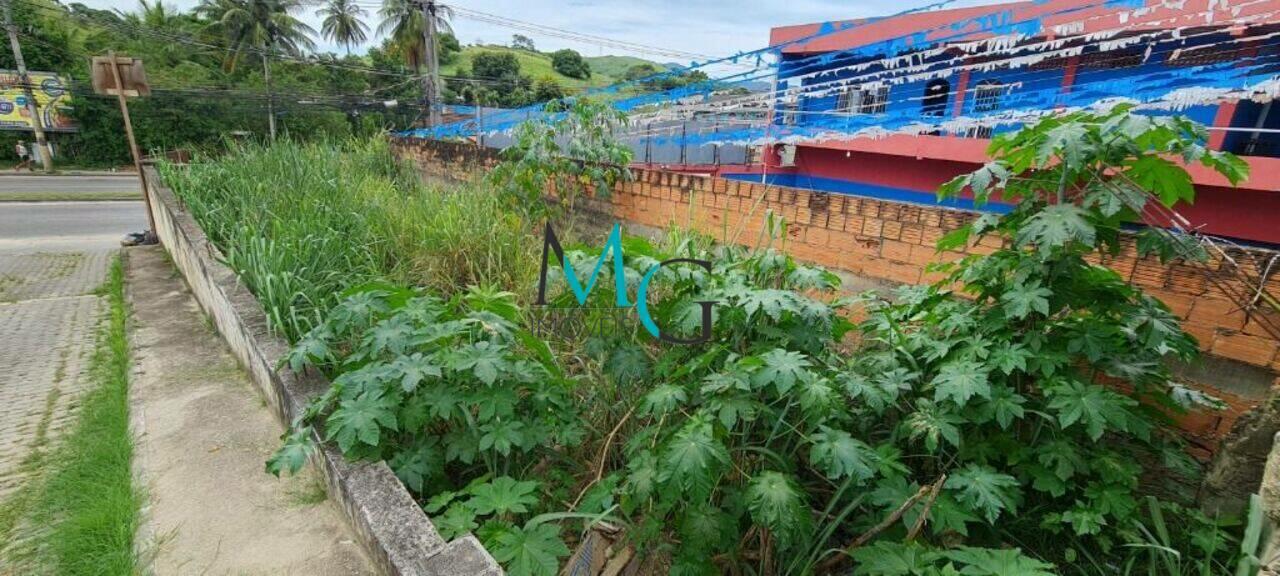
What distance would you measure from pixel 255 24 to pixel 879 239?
34.8 metres

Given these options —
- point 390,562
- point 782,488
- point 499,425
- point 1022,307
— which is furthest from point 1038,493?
point 390,562

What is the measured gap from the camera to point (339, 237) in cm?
364

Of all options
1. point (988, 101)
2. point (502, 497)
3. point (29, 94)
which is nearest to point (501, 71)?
point (29, 94)

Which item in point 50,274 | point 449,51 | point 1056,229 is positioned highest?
point 449,51

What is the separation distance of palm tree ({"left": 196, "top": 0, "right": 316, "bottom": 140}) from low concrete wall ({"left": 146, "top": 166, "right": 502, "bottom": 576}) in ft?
95.6

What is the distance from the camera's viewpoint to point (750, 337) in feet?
6.16

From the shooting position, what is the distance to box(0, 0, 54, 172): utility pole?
1702cm

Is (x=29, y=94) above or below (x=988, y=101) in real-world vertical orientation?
below

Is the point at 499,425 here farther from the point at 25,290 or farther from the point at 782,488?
the point at 25,290

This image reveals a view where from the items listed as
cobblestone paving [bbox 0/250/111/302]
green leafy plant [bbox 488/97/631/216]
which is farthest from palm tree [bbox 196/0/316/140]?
green leafy plant [bbox 488/97/631/216]

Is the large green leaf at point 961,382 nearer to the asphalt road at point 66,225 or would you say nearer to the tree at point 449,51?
the asphalt road at point 66,225

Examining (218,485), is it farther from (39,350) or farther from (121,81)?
(121,81)

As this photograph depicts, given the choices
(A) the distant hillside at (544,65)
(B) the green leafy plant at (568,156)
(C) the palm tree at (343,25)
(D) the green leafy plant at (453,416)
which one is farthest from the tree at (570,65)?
(D) the green leafy plant at (453,416)

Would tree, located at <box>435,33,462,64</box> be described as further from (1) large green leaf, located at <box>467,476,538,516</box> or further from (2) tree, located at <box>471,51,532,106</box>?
(1) large green leaf, located at <box>467,476,538,516</box>
